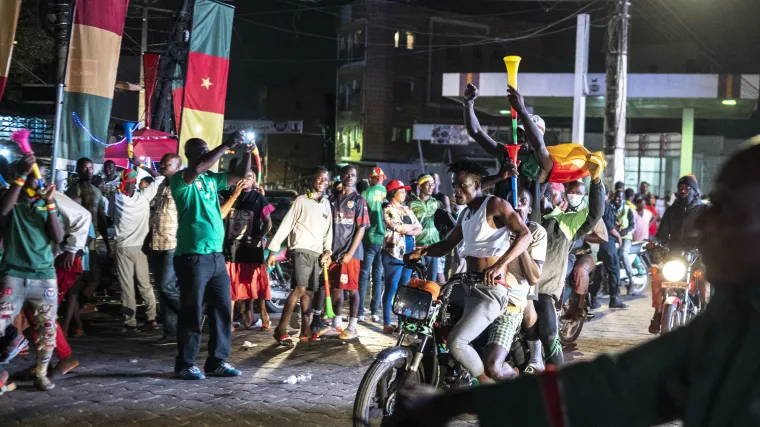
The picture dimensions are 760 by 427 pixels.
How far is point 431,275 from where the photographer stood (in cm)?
1170

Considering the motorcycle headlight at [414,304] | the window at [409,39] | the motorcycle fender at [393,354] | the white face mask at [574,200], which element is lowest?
the motorcycle fender at [393,354]

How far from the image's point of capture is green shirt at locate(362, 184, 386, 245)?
11289 mm

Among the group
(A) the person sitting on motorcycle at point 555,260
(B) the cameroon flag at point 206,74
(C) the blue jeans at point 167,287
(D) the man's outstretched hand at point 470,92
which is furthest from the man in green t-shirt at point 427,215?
(D) the man's outstretched hand at point 470,92

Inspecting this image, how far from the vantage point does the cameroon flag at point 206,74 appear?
500 inches

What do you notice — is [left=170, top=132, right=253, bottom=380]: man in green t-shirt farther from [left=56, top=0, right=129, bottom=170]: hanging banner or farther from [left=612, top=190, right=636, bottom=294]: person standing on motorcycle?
[left=612, top=190, right=636, bottom=294]: person standing on motorcycle

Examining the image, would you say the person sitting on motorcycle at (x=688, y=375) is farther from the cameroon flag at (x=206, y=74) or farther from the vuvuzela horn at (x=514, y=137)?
the cameroon flag at (x=206, y=74)

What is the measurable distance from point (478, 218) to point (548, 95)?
2073 centimetres

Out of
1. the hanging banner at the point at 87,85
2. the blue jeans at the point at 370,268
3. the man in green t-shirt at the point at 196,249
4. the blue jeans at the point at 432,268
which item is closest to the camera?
the man in green t-shirt at the point at 196,249

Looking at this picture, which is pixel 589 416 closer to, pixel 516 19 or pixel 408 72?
pixel 408 72

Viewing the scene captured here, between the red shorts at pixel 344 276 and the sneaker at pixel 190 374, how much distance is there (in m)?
2.89

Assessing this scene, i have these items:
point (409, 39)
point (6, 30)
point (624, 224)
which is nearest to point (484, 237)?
point (6, 30)

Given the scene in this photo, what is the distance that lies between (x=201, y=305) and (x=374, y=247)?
4077 mm

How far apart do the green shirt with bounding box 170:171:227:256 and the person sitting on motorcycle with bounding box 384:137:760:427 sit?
217 inches

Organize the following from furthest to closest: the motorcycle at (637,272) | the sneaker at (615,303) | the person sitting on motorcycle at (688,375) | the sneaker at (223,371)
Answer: the motorcycle at (637,272) → the sneaker at (615,303) → the sneaker at (223,371) → the person sitting on motorcycle at (688,375)
